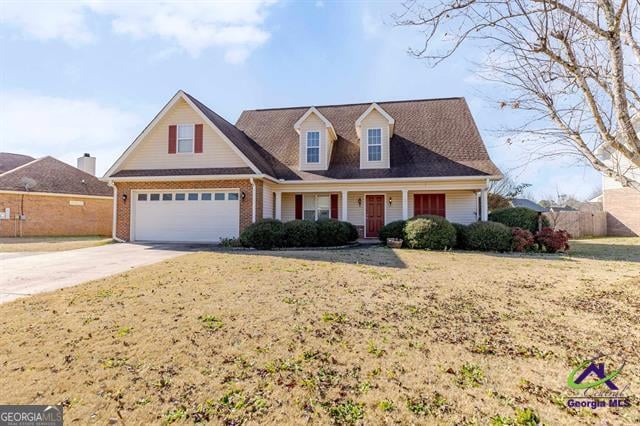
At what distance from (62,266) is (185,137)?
7964mm

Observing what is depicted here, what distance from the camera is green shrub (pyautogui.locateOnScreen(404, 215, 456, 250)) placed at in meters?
12.3

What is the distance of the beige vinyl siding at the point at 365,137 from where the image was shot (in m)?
15.8

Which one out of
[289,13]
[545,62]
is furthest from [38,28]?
[545,62]

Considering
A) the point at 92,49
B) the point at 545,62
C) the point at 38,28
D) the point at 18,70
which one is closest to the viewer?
the point at 545,62

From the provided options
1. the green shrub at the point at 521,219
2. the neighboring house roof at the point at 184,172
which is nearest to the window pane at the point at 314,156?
the neighboring house roof at the point at 184,172

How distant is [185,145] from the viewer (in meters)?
14.8

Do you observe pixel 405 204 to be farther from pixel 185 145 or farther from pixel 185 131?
pixel 185 131

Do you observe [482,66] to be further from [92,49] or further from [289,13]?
[92,49]

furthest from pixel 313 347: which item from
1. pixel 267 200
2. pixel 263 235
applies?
pixel 267 200

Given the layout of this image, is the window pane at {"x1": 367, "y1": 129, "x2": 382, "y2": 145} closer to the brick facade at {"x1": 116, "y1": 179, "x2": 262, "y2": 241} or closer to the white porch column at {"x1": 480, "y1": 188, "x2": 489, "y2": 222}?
the white porch column at {"x1": 480, "y1": 188, "x2": 489, "y2": 222}

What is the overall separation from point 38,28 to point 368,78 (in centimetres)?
1069

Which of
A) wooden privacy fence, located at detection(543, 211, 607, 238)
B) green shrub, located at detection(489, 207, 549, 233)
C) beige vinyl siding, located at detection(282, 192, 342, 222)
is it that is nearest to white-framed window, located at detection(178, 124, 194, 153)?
beige vinyl siding, located at detection(282, 192, 342, 222)

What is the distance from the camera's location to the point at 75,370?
3244 millimetres

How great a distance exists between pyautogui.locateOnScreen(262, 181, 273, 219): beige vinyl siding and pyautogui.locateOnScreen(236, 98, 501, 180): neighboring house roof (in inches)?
37.5
